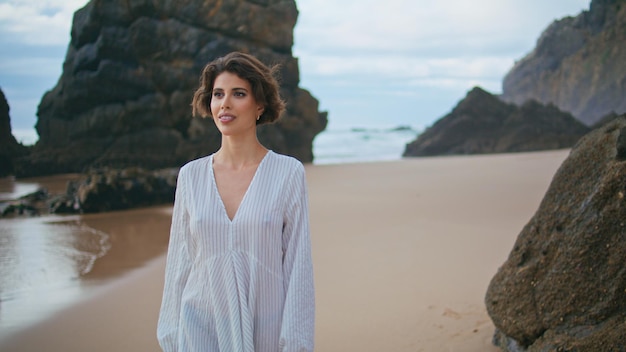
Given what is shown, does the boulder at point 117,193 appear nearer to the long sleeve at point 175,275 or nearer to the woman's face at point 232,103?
the long sleeve at point 175,275

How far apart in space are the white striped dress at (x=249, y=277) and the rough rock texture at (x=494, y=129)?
94.0ft

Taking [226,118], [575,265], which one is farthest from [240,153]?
[575,265]

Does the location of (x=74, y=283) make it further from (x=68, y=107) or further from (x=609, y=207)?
(x=68, y=107)

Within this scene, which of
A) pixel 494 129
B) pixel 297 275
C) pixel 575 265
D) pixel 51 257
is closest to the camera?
pixel 297 275

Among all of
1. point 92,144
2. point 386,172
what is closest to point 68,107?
point 92,144

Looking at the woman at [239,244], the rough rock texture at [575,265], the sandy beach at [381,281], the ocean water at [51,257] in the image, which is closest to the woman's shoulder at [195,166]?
the woman at [239,244]

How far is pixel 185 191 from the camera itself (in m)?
2.42

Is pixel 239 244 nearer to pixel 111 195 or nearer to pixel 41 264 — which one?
pixel 41 264

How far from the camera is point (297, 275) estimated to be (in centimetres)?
227

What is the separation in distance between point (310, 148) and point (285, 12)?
5.87 meters

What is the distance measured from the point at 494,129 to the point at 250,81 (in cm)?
3142

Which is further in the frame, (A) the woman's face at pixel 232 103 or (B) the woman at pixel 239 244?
(A) the woman's face at pixel 232 103

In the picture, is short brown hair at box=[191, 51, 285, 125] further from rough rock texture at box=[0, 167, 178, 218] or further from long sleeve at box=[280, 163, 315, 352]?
rough rock texture at box=[0, 167, 178, 218]

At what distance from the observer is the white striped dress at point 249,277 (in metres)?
2.24
